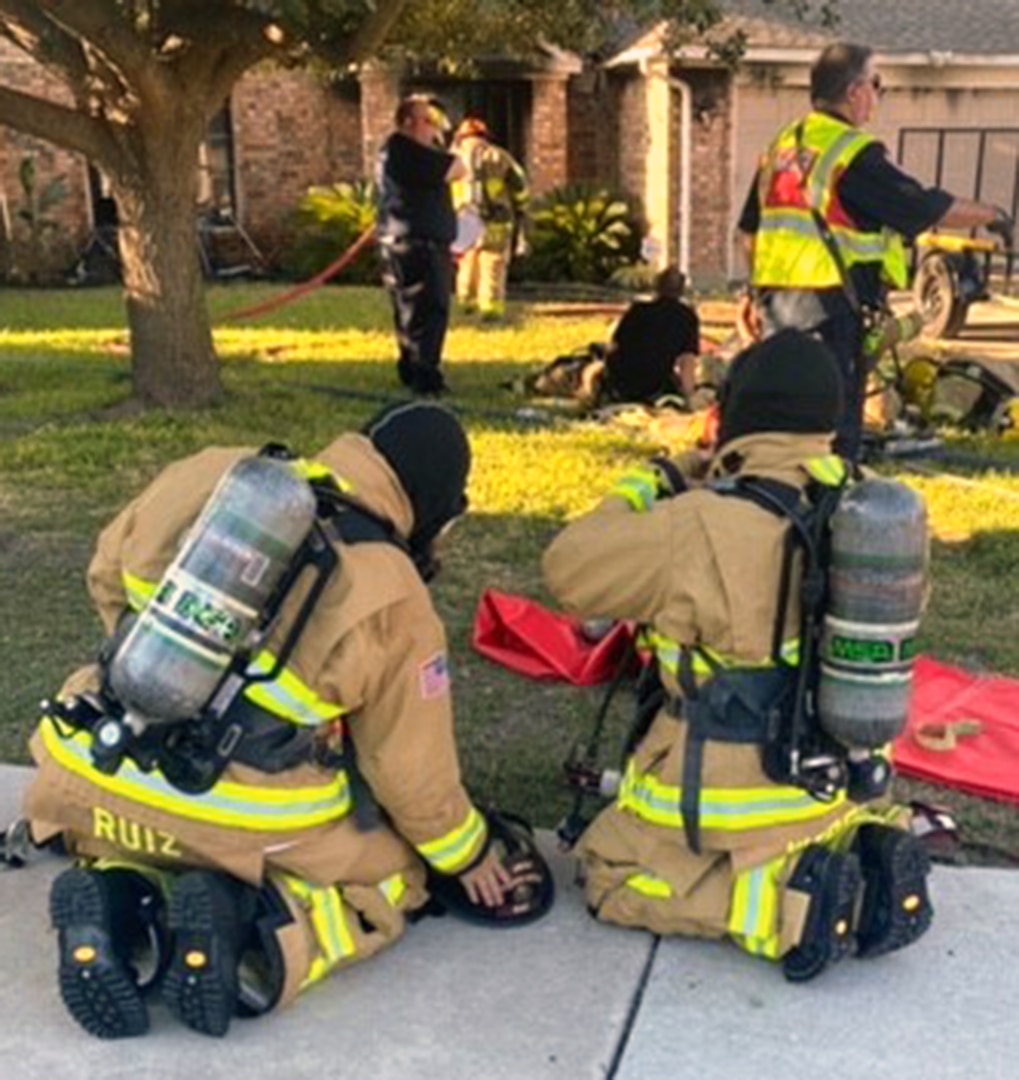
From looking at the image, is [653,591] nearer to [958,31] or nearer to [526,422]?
[526,422]

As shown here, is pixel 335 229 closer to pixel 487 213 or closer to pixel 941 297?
pixel 487 213

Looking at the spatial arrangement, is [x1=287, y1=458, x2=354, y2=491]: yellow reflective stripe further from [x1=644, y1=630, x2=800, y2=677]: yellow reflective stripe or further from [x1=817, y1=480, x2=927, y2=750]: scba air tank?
[x1=817, y1=480, x2=927, y2=750]: scba air tank

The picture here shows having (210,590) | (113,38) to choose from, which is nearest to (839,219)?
(210,590)

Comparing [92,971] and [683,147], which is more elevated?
[683,147]

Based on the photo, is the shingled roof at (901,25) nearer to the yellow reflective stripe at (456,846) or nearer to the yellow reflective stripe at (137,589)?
the yellow reflective stripe at (456,846)

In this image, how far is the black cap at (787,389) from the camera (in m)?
2.69

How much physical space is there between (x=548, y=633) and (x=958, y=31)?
13727mm

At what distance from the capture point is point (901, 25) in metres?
15.9

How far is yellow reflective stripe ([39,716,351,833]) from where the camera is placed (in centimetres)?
256

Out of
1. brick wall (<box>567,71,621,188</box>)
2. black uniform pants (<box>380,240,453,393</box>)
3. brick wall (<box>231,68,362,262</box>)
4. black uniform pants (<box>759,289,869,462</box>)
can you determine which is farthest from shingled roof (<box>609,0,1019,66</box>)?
black uniform pants (<box>759,289,869,462</box>)

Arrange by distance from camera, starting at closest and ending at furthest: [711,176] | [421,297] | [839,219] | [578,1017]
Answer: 1. [578,1017]
2. [839,219]
3. [421,297]
4. [711,176]

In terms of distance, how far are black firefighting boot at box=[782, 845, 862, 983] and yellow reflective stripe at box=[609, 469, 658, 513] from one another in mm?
750

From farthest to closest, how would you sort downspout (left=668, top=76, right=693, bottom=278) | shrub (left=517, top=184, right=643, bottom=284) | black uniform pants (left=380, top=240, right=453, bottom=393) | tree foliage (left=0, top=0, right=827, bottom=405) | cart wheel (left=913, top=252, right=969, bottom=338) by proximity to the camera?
shrub (left=517, top=184, right=643, bottom=284)
downspout (left=668, top=76, right=693, bottom=278)
cart wheel (left=913, top=252, right=969, bottom=338)
black uniform pants (left=380, top=240, right=453, bottom=393)
tree foliage (left=0, top=0, right=827, bottom=405)

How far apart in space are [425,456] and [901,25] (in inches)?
599
